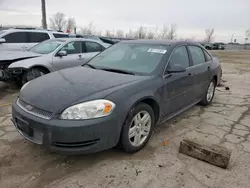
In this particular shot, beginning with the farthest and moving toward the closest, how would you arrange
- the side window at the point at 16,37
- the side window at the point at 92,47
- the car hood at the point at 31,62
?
1. the side window at the point at 16,37
2. the side window at the point at 92,47
3. the car hood at the point at 31,62

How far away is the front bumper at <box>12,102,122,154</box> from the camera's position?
2.33 metres

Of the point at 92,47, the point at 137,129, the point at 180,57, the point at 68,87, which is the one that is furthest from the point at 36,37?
the point at 137,129

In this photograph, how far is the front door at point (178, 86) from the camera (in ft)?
11.0

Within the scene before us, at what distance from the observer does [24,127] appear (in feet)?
8.45

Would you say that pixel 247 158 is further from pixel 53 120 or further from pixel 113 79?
pixel 53 120

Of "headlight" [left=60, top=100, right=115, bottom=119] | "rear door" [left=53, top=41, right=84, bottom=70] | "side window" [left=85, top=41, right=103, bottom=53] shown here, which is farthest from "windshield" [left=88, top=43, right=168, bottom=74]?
"side window" [left=85, top=41, right=103, bottom=53]

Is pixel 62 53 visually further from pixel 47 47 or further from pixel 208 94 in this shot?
pixel 208 94

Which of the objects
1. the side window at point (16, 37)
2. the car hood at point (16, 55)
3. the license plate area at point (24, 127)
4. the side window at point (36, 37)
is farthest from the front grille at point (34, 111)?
the side window at point (36, 37)

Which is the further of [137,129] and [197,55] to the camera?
[197,55]

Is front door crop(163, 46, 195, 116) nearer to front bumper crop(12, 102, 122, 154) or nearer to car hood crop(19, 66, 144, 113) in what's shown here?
car hood crop(19, 66, 144, 113)

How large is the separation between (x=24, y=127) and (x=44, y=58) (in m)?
3.81

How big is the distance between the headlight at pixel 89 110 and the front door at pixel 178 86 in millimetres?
1173

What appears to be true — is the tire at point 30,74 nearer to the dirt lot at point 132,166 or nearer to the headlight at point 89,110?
the dirt lot at point 132,166

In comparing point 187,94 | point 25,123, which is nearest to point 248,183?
point 187,94
